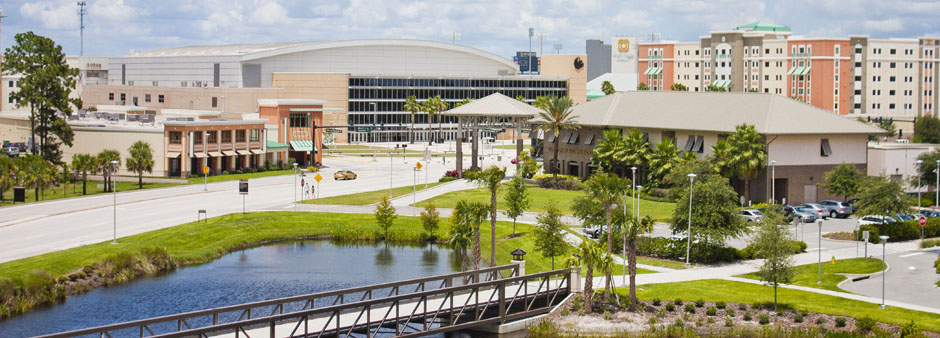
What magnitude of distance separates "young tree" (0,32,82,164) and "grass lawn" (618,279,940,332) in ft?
236

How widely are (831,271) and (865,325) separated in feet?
46.4

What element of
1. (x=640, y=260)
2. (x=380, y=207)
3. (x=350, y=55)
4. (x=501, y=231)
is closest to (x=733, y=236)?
(x=640, y=260)

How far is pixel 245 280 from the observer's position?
57.2 metres

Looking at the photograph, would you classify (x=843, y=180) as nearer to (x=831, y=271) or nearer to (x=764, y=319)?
(x=831, y=271)

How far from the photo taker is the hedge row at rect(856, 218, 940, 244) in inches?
2625

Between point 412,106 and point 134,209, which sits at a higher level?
point 412,106

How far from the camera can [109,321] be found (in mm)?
47125

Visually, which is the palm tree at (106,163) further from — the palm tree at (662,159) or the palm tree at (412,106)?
the palm tree at (412,106)

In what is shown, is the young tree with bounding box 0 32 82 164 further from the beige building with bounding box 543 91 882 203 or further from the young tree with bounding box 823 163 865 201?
the young tree with bounding box 823 163 865 201

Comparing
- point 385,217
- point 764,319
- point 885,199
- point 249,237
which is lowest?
point 764,319

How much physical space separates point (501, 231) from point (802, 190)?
2924cm

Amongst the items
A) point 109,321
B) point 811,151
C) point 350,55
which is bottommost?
point 109,321

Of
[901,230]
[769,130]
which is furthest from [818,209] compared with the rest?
[901,230]

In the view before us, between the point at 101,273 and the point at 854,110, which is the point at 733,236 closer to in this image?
the point at 101,273
